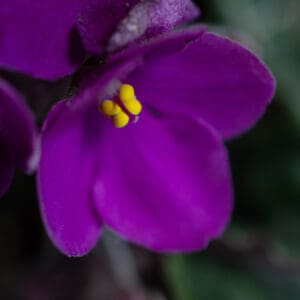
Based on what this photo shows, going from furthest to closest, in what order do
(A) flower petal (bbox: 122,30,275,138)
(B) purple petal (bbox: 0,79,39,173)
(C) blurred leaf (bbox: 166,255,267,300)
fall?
(C) blurred leaf (bbox: 166,255,267,300)
(A) flower petal (bbox: 122,30,275,138)
(B) purple petal (bbox: 0,79,39,173)

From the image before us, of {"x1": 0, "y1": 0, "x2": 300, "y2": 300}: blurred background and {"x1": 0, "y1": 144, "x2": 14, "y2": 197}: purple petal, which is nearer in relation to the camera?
{"x1": 0, "y1": 144, "x2": 14, "y2": 197}: purple petal

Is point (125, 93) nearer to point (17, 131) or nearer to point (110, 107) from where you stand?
point (110, 107)

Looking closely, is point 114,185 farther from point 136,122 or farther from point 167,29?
point 167,29

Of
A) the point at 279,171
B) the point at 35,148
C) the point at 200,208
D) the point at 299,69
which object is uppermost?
the point at 35,148

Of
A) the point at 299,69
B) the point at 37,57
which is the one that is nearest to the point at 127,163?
the point at 37,57

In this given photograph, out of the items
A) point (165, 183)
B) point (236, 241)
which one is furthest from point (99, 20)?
point (236, 241)

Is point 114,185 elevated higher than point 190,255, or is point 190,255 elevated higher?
point 114,185

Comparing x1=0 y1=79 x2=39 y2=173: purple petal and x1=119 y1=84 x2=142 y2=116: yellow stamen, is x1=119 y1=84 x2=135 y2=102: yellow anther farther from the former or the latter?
x1=0 y1=79 x2=39 y2=173: purple petal

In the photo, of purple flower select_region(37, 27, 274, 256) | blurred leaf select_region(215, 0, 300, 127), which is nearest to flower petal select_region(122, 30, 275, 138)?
purple flower select_region(37, 27, 274, 256)
